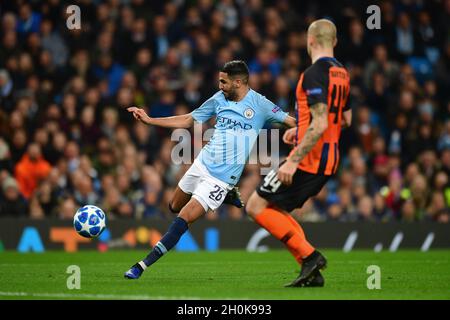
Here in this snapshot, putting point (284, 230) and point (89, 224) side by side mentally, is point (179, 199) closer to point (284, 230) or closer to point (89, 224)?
point (89, 224)

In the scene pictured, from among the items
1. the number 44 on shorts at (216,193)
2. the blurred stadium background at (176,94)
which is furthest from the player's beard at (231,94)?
the blurred stadium background at (176,94)

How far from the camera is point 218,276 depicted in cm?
1108

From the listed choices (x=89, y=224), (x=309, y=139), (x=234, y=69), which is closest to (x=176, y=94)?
(x=89, y=224)

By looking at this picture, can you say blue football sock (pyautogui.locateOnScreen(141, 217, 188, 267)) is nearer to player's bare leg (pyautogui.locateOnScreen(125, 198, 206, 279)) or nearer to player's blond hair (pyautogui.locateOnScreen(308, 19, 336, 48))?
player's bare leg (pyautogui.locateOnScreen(125, 198, 206, 279))

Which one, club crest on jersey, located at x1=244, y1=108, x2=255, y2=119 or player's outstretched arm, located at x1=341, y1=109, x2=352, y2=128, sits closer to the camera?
player's outstretched arm, located at x1=341, y1=109, x2=352, y2=128

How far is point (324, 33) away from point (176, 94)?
1076 cm

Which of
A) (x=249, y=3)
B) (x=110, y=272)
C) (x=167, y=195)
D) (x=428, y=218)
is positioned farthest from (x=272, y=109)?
(x=249, y=3)

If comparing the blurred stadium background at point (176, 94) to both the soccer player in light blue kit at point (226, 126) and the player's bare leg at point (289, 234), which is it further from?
the player's bare leg at point (289, 234)

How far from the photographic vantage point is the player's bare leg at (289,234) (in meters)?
9.18

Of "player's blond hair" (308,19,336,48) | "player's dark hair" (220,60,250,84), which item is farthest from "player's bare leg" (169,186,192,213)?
"player's blond hair" (308,19,336,48)

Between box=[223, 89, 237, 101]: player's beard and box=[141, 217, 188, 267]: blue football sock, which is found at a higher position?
box=[223, 89, 237, 101]: player's beard

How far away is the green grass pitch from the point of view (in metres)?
8.72

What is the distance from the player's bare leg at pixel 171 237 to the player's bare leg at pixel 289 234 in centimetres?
141
